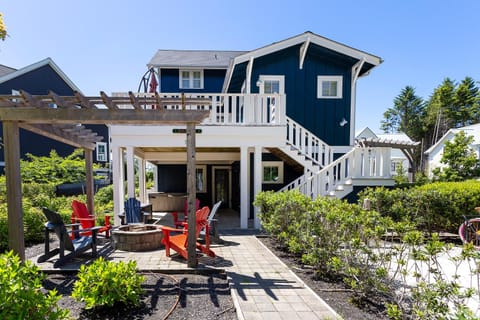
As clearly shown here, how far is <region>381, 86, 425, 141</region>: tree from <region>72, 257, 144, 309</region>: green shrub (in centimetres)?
4342

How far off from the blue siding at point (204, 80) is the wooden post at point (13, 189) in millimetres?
9353

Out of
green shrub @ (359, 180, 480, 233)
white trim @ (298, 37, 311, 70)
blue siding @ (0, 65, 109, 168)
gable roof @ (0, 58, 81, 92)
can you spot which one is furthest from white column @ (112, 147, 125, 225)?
gable roof @ (0, 58, 81, 92)

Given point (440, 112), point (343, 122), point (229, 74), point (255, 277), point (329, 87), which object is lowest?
point (255, 277)

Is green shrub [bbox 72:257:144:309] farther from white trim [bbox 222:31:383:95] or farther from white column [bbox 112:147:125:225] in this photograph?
white trim [bbox 222:31:383:95]

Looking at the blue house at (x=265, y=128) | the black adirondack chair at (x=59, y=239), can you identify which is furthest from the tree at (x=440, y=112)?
the black adirondack chair at (x=59, y=239)

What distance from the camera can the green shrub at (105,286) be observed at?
2.58m

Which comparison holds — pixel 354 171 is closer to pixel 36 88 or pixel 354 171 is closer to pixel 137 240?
pixel 137 240

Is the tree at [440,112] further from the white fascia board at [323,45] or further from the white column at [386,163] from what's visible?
the white column at [386,163]

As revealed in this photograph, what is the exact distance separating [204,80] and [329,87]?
6.47 m

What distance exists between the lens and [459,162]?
1311cm

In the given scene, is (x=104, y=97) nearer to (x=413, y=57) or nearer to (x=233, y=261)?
(x=233, y=261)

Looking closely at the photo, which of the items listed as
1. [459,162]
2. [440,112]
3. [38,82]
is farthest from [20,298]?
[440,112]

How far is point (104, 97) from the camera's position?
360 cm

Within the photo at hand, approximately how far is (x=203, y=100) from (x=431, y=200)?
588 centimetres
